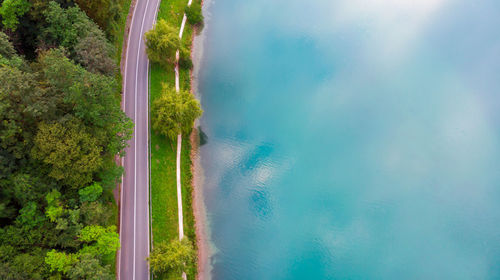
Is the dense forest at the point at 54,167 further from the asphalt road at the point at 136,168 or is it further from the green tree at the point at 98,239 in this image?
the asphalt road at the point at 136,168

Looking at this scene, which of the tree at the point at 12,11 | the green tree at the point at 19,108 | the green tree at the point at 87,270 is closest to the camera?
the green tree at the point at 19,108

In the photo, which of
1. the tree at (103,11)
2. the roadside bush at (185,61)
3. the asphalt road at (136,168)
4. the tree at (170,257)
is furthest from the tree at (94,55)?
the tree at (170,257)

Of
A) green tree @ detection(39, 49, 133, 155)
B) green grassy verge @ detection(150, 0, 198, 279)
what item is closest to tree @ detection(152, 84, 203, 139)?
green grassy verge @ detection(150, 0, 198, 279)

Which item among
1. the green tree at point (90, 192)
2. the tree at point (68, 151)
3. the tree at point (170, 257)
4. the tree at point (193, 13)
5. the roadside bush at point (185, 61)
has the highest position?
the tree at point (193, 13)

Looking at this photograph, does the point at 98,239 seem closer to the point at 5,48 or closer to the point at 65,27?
the point at 5,48

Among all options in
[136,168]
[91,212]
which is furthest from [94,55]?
[91,212]

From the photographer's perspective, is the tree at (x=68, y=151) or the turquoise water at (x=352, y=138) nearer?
the tree at (x=68, y=151)
